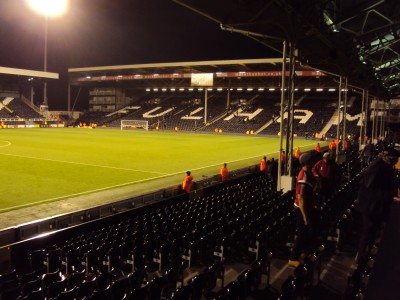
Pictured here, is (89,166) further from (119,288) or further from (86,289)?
(119,288)

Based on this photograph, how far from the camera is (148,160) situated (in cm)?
2511

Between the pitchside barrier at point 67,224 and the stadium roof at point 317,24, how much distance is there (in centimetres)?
562

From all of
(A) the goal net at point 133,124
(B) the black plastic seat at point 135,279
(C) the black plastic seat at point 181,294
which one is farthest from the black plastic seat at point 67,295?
(A) the goal net at point 133,124

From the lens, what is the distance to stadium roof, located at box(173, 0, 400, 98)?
9219 mm

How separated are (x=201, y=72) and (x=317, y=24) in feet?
157

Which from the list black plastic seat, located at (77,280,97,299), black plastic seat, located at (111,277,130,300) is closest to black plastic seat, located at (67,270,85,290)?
black plastic seat, located at (77,280,97,299)

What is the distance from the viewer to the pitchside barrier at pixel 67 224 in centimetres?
732

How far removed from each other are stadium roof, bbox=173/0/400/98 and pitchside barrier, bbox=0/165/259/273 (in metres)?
5.62

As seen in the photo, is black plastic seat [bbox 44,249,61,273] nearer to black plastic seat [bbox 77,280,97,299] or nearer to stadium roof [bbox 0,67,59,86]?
black plastic seat [bbox 77,280,97,299]

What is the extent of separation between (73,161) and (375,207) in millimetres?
20608

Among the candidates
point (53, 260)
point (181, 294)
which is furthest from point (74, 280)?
point (53, 260)

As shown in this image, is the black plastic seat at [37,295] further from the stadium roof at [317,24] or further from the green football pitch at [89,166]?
the green football pitch at [89,166]

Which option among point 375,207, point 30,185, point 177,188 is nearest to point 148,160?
point 30,185

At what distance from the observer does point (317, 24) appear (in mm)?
11656
